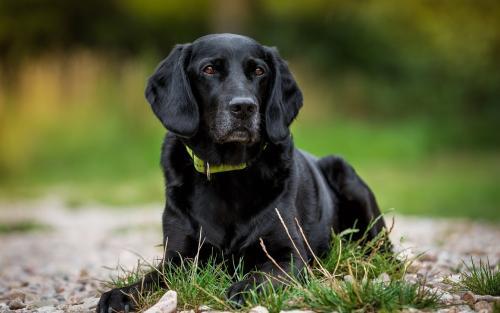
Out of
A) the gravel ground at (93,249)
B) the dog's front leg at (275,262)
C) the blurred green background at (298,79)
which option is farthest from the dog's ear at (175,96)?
the blurred green background at (298,79)

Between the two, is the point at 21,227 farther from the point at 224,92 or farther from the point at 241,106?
the point at 241,106

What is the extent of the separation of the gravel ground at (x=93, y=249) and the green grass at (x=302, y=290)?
0.21m

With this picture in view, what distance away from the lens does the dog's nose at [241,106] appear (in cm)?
442

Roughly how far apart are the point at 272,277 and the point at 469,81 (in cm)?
1902

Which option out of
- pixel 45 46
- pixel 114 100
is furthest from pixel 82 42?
pixel 114 100

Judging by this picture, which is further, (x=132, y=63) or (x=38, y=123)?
(x=132, y=63)

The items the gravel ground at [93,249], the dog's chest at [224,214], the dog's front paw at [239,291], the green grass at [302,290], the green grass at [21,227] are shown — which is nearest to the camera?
the green grass at [302,290]

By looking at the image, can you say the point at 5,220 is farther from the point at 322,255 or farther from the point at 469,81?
the point at 469,81

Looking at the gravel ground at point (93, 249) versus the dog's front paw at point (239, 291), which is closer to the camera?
the dog's front paw at point (239, 291)

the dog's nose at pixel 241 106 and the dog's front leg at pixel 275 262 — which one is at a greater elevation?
the dog's nose at pixel 241 106

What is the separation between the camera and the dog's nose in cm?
442

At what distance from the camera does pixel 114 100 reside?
2044 centimetres

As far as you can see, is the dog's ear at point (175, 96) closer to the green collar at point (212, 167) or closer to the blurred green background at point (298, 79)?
the green collar at point (212, 167)

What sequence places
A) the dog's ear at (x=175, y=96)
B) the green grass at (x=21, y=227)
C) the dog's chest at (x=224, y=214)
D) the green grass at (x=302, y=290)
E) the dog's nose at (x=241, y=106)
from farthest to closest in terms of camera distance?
the green grass at (x=21, y=227)
the dog's ear at (x=175, y=96)
the dog's chest at (x=224, y=214)
the dog's nose at (x=241, y=106)
the green grass at (x=302, y=290)
